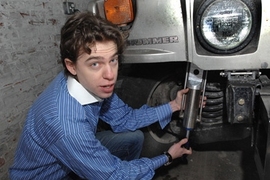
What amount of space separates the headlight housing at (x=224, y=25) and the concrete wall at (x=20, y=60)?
1.15 meters

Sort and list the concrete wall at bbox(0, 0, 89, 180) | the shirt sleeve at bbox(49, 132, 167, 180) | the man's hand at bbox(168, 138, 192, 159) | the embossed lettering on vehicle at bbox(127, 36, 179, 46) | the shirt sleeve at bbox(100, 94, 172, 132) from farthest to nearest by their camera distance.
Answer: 1. the concrete wall at bbox(0, 0, 89, 180)
2. the shirt sleeve at bbox(100, 94, 172, 132)
3. the man's hand at bbox(168, 138, 192, 159)
4. the embossed lettering on vehicle at bbox(127, 36, 179, 46)
5. the shirt sleeve at bbox(49, 132, 167, 180)

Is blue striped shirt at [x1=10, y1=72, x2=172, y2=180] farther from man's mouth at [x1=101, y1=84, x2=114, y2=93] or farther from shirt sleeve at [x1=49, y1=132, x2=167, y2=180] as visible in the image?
man's mouth at [x1=101, y1=84, x2=114, y2=93]

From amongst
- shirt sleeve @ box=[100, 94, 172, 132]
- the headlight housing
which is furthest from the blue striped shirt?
the headlight housing

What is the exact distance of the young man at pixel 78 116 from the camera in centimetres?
85

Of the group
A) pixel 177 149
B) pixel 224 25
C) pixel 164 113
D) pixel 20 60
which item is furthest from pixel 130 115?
pixel 20 60

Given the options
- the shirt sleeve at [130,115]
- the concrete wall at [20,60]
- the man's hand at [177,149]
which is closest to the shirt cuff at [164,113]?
the shirt sleeve at [130,115]

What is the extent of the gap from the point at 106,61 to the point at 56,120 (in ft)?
0.91

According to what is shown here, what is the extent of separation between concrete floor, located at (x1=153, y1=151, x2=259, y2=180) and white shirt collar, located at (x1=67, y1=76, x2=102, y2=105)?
0.79 meters

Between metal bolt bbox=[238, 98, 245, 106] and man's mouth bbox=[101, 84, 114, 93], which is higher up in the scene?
man's mouth bbox=[101, 84, 114, 93]

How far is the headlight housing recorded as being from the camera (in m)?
0.85

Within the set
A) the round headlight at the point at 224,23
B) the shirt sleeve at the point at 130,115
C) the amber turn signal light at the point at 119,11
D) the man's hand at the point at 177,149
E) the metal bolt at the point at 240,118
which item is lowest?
the man's hand at the point at 177,149

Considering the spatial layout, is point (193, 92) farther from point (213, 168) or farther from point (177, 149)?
point (213, 168)

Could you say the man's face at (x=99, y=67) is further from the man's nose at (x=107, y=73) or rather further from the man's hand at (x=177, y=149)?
the man's hand at (x=177, y=149)

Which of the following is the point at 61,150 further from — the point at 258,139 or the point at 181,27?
the point at 258,139
